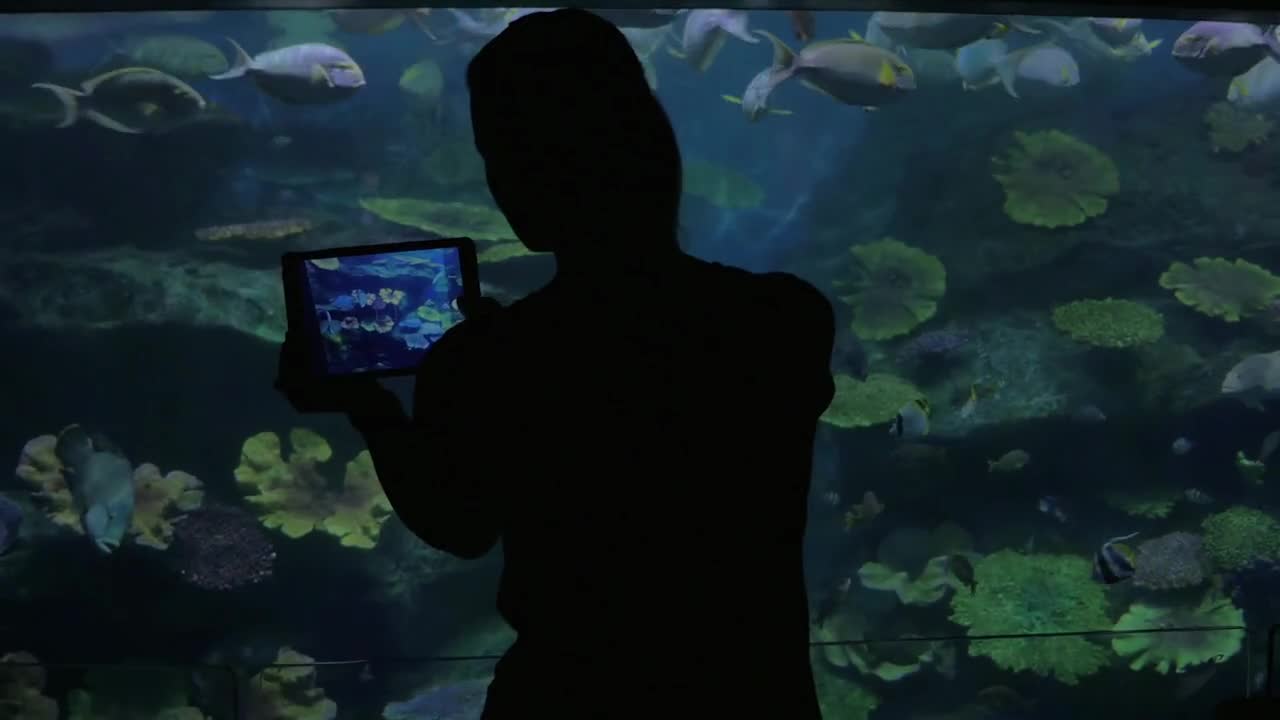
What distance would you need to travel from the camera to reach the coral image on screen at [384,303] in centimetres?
117

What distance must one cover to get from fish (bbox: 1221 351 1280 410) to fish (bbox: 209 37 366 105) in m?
7.94

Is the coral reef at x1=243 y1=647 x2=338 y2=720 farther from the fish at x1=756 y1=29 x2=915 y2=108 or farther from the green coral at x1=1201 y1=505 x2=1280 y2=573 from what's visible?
the green coral at x1=1201 y1=505 x2=1280 y2=573

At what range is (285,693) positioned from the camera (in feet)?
10.1

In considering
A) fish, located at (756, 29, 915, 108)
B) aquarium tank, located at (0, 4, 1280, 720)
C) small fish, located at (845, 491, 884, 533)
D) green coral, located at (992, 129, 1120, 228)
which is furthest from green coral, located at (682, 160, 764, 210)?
small fish, located at (845, 491, 884, 533)

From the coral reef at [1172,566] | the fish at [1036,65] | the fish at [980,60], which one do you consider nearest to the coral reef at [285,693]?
the coral reef at [1172,566]

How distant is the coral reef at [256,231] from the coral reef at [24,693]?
5.97m

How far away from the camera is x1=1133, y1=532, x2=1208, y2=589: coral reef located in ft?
27.9

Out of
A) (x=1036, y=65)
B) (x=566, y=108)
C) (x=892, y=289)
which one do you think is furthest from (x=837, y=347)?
(x=566, y=108)

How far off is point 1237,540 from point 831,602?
365 cm

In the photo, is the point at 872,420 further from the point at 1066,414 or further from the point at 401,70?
the point at 401,70

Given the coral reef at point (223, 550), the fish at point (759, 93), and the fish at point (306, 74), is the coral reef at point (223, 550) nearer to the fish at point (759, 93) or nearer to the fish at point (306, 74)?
the fish at point (306, 74)

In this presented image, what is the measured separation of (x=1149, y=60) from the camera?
34.6ft

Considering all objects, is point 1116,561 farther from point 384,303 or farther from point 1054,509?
point 384,303

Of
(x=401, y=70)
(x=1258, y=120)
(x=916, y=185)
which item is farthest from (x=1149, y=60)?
(x=401, y=70)
